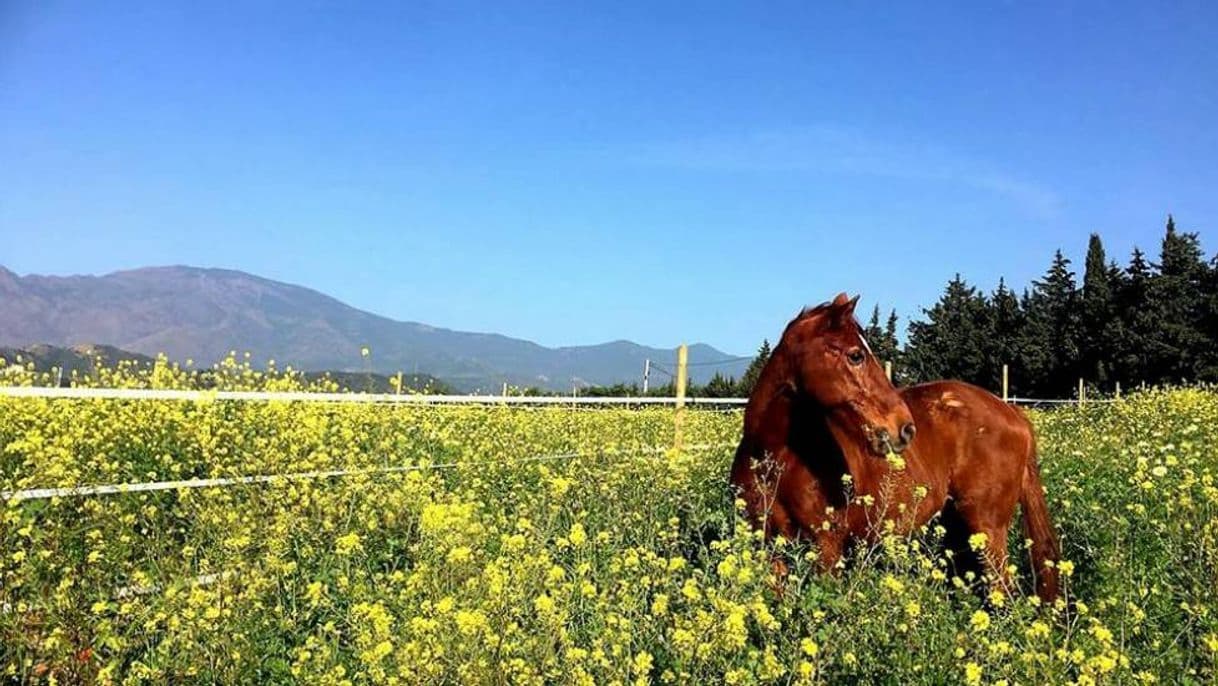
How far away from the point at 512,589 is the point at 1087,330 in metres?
48.0

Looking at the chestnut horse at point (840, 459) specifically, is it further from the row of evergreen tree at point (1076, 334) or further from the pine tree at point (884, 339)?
the pine tree at point (884, 339)

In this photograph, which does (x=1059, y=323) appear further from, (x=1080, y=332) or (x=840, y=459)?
(x=840, y=459)

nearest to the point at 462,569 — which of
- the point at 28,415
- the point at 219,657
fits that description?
the point at 219,657

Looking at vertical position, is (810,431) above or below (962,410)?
below

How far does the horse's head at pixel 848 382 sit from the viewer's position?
4551mm

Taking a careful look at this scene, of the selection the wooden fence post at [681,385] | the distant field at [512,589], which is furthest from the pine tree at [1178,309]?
the distant field at [512,589]

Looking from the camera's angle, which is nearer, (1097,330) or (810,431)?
(810,431)

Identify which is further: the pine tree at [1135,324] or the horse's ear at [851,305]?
the pine tree at [1135,324]

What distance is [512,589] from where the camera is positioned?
271 cm

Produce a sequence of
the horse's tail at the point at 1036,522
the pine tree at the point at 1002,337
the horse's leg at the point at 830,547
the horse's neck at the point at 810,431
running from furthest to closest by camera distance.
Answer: the pine tree at the point at 1002,337 < the horse's tail at the point at 1036,522 < the horse's neck at the point at 810,431 < the horse's leg at the point at 830,547

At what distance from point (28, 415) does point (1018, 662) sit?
7.26m

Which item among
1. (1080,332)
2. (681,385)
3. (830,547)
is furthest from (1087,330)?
(830,547)

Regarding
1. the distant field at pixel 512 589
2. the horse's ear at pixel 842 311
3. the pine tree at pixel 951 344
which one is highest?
the pine tree at pixel 951 344

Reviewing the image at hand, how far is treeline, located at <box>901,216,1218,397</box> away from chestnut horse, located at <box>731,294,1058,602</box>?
37190 mm
